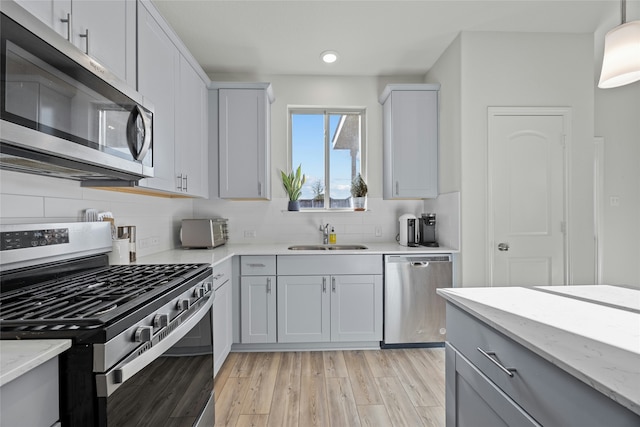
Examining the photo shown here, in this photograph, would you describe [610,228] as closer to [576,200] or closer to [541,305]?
[576,200]

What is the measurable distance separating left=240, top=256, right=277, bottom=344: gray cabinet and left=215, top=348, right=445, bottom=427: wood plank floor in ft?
0.59

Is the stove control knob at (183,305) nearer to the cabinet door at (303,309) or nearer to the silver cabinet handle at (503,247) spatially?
the cabinet door at (303,309)

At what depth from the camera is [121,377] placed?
35.2 inches

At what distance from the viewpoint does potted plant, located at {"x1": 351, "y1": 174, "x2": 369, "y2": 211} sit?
3402 millimetres

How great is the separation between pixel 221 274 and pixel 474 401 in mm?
1809

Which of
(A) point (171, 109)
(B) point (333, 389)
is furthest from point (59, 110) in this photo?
(B) point (333, 389)

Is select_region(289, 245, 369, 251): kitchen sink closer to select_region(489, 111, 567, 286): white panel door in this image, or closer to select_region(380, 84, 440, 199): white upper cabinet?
select_region(380, 84, 440, 199): white upper cabinet

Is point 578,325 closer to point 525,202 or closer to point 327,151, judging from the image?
point 525,202

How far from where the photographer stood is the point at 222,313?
2371 mm

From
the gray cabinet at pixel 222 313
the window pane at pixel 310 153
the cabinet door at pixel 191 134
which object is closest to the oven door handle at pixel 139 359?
the gray cabinet at pixel 222 313

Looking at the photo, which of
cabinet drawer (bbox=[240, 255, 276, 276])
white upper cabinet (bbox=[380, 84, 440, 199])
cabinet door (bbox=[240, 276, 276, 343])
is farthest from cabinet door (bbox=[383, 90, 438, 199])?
cabinet door (bbox=[240, 276, 276, 343])

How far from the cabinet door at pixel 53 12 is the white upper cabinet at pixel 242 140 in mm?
1775

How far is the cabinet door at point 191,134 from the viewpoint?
92.5 inches

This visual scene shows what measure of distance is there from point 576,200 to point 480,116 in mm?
1071
